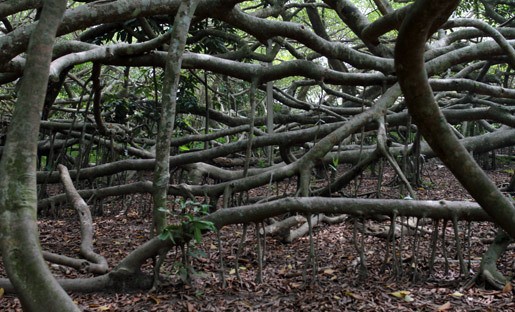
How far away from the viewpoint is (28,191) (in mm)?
2119

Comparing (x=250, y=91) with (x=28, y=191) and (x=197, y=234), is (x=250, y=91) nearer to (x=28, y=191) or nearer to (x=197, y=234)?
(x=197, y=234)

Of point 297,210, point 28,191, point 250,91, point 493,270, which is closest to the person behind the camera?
point 28,191

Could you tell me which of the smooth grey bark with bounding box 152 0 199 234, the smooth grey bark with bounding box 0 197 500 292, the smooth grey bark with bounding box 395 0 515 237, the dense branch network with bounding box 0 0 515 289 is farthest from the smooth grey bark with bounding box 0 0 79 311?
the smooth grey bark with bounding box 395 0 515 237

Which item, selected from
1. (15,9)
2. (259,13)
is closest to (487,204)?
(15,9)

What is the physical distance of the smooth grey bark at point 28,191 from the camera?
2.01 m

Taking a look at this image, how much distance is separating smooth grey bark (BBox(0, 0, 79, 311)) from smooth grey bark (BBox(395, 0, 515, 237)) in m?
1.38

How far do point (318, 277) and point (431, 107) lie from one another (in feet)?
5.80

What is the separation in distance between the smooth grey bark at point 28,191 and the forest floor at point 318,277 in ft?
3.44

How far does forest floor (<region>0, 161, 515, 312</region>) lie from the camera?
9.98 ft

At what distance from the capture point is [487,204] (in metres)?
2.33

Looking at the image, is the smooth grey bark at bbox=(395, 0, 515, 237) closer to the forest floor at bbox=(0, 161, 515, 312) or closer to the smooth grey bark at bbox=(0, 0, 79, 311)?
the forest floor at bbox=(0, 161, 515, 312)

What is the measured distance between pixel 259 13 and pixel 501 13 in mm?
4369

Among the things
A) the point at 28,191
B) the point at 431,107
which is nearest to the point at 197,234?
the point at 28,191

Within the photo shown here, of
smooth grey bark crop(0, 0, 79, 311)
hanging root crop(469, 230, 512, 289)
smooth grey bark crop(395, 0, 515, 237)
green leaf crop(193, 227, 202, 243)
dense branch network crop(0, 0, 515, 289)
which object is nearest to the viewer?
smooth grey bark crop(395, 0, 515, 237)
